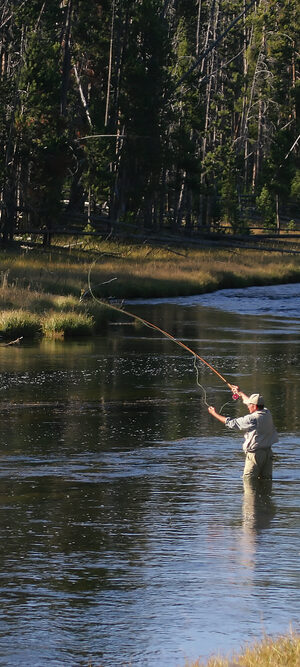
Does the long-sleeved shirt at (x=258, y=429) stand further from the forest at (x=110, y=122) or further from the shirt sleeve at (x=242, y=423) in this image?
the forest at (x=110, y=122)

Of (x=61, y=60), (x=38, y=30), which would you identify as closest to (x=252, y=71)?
(x=61, y=60)

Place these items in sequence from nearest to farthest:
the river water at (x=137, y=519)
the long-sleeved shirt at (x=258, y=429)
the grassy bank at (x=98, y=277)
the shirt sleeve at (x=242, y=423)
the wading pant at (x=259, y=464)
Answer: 1. the river water at (x=137, y=519)
2. the shirt sleeve at (x=242, y=423)
3. the long-sleeved shirt at (x=258, y=429)
4. the wading pant at (x=259, y=464)
5. the grassy bank at (x=98, y=277)

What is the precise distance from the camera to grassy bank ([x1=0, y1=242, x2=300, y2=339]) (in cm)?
2852

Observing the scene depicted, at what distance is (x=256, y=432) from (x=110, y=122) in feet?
135

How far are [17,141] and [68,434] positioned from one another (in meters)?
29.3

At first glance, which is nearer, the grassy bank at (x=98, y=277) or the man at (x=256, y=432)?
the man at (x=256, y=432)

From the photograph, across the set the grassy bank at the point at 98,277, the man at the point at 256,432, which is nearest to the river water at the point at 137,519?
the man at the point at 256,432

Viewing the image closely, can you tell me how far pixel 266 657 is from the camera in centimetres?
683

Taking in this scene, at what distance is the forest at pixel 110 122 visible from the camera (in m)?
44.3

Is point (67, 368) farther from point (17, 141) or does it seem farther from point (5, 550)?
point (17, 141)

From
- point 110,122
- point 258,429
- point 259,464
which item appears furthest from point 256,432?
point 110,122

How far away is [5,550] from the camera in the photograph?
10039mm

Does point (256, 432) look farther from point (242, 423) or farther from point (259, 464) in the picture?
point (259, 464)

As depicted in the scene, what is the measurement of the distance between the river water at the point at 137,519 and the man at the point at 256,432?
0.29 m
